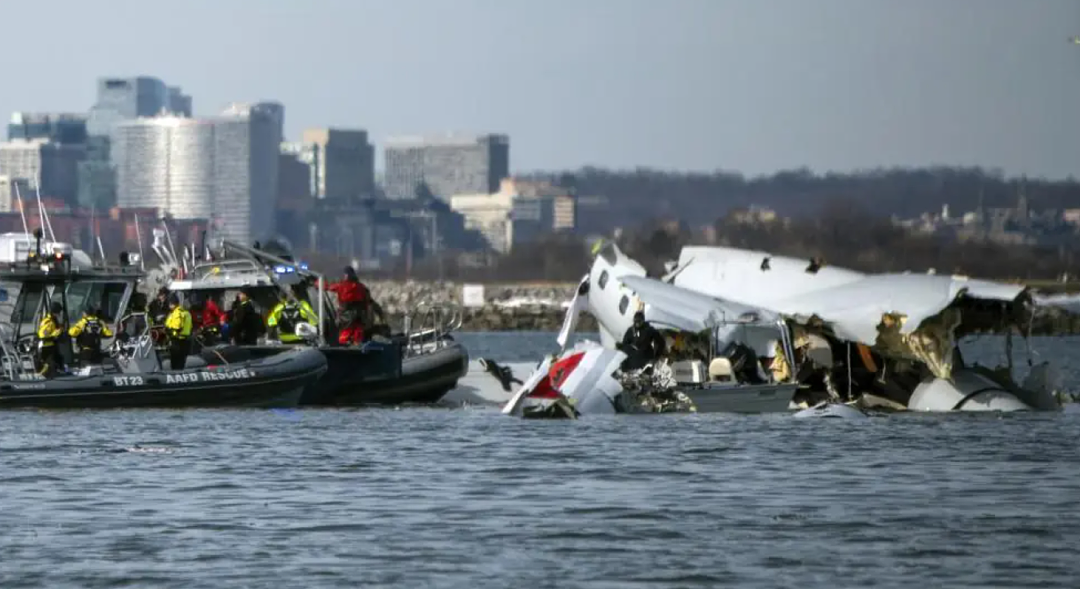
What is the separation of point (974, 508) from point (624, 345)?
1358 cm

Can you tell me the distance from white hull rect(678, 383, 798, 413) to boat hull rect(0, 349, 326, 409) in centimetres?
562

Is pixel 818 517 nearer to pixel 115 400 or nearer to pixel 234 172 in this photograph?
pixel 115 400

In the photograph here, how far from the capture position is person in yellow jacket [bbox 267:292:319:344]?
36938mm

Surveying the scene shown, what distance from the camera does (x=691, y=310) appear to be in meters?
35.5

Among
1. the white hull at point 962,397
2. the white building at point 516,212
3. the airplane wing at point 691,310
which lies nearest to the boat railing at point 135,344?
the airplane wing at point 691,310

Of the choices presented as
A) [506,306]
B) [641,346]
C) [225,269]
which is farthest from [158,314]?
[506,306]

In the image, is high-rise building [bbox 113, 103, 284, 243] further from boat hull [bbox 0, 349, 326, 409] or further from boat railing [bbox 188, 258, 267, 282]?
boat hull [bbox 0, 349, 326, 409]

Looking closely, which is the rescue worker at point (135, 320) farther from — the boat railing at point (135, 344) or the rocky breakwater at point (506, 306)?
the rocky breakwater at point (506, 306)

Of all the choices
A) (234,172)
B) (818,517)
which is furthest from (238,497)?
(234,172)

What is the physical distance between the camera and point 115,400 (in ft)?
108

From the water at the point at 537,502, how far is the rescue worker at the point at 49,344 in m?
0.71

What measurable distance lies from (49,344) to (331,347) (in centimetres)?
453

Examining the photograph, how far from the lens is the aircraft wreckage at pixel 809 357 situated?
3412cm

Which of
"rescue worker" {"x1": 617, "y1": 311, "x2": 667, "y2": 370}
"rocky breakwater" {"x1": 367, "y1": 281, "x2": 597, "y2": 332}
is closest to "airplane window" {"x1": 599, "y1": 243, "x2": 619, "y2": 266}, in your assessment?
"rescue worker" {"x1": 617, "y1": 311, "x2": 667, "y2": 370}
